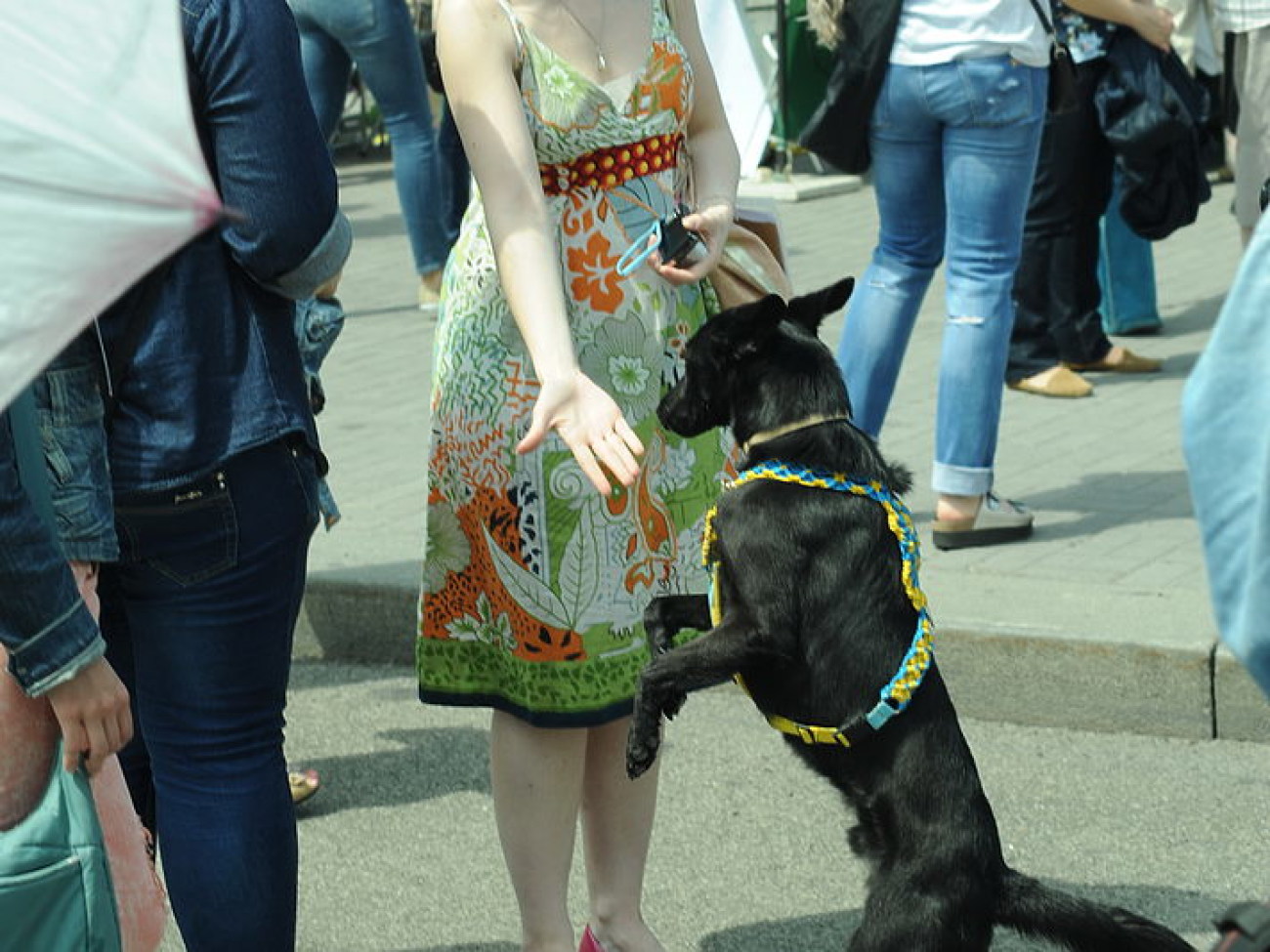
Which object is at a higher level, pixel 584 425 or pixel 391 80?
pixel 584 425

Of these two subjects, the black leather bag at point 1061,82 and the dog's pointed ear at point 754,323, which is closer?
the dog's pointed ear at point 754,323

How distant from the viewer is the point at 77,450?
2.74 m

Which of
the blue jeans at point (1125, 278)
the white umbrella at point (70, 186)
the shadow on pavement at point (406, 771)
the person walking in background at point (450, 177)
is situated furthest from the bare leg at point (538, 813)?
the person walking in background at point (450, 177)

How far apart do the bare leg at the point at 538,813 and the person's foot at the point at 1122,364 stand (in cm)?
473

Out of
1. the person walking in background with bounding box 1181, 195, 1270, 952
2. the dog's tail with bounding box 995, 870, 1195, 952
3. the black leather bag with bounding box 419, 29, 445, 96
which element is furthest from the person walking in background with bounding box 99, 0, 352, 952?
the black leather bag with bounding box 419, 29, 445, 96

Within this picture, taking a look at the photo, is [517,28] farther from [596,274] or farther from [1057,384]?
[1057,384]

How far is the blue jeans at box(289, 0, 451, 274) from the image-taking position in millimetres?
8258

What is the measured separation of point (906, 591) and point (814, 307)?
18.5 inches

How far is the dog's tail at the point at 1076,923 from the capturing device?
10.2 feet

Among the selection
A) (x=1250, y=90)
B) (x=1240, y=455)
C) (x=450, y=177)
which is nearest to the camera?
(x=1240, y=455)

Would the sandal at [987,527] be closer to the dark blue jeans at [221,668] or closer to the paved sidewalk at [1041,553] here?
the paved sidewalk at [1041,553]

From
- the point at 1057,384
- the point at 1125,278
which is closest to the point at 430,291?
the point at 1125,278

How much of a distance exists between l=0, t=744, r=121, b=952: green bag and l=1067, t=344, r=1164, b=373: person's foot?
229 inches

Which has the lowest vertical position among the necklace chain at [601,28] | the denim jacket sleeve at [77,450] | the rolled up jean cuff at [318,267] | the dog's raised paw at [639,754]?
the dog's raised paw at [639,754]
